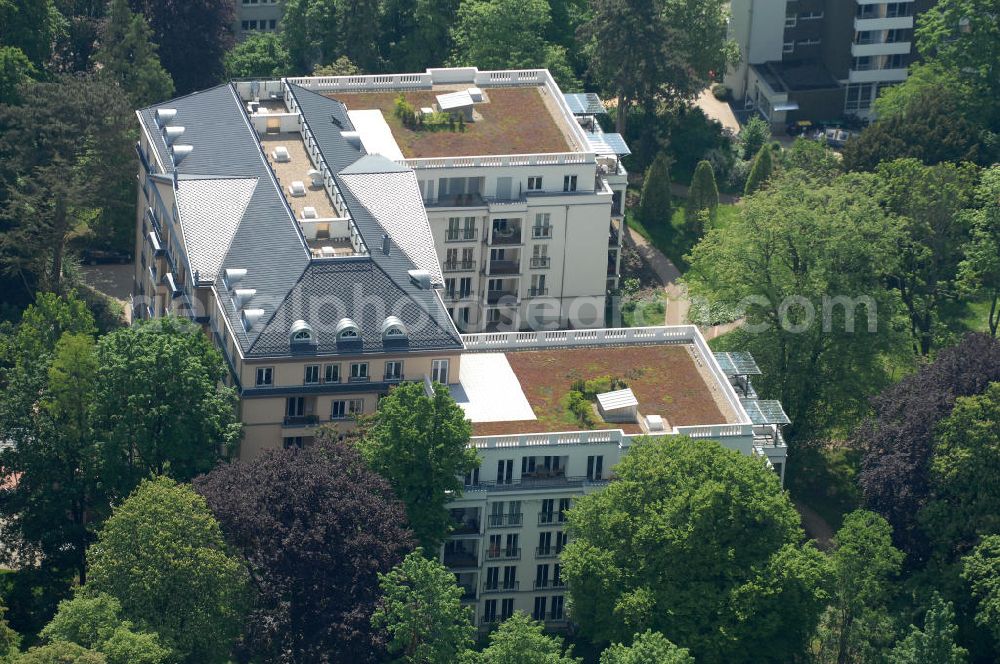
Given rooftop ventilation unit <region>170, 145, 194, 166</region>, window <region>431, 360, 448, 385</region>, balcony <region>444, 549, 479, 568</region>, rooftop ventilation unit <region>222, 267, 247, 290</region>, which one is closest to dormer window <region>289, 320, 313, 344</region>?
rooftop ventilation unit <region>222, 267, 247, 290</region>

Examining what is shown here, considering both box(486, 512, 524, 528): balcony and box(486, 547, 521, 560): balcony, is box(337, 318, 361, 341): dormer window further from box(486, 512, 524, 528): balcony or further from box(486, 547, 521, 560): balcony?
box(486, 547, 521, 560): balcony

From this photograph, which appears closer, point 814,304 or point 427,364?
point 427,364

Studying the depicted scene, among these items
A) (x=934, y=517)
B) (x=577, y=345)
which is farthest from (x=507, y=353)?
(x=934, y=517)

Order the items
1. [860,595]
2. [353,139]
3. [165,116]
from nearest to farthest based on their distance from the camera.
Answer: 1. [860,595]
2. [165,116]
3. [353,139]

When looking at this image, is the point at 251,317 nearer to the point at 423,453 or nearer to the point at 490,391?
the point at 423,453

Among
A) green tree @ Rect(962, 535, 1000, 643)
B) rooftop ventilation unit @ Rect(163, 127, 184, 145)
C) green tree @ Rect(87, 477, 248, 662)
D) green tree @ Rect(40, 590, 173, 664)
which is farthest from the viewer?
rooftop ventilation unit @ Rect(163, 127, 184, 145)

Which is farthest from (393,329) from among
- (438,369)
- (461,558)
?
(461,558)
